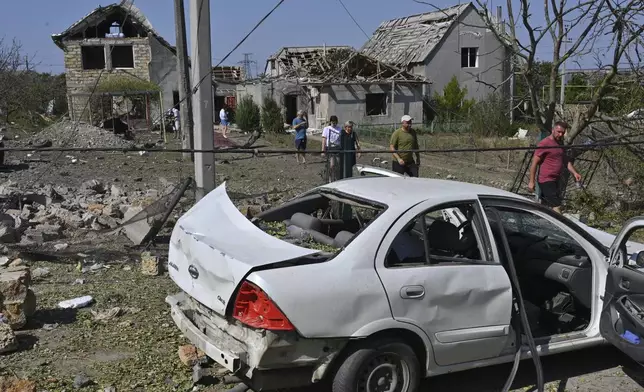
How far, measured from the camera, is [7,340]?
486 cm

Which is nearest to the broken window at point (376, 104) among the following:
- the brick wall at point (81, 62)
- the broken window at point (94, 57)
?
the brick wall at point (81, 62)

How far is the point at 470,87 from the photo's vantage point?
40.4m

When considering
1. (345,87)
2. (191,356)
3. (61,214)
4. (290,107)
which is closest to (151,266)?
(191,356)

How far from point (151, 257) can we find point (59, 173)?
10823 millimetres

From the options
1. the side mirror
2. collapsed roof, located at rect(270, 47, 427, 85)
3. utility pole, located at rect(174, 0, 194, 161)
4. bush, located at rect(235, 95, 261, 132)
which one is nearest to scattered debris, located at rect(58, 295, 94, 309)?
the side mirror

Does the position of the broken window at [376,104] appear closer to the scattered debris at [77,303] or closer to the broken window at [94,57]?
the broken window at [94,57]

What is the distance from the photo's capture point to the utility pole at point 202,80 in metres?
7.62

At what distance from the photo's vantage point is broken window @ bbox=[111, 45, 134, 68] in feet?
137

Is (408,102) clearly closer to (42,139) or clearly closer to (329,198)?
(42,139)

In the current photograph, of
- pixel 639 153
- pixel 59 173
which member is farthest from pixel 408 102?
pixel 639 153

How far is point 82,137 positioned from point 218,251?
24470mm

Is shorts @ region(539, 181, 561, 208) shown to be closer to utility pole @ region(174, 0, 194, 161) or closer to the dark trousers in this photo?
the dark trousers

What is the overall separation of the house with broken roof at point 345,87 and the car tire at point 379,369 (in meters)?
30.7

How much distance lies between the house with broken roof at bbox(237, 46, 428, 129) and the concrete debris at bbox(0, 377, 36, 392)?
3088 centimetres
